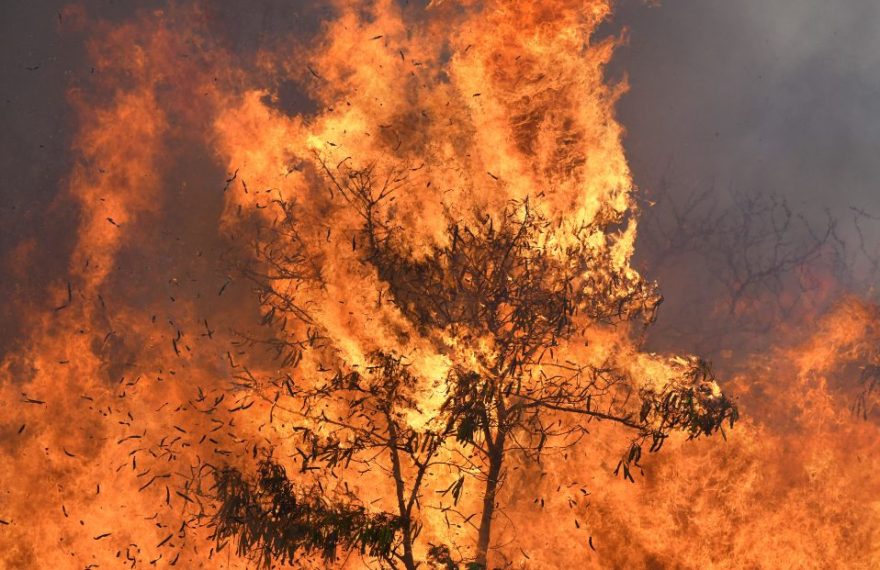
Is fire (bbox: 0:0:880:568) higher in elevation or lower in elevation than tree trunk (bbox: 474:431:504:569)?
higher

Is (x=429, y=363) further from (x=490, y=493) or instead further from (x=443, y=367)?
(x=490, y=493)

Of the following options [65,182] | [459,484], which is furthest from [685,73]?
[459,484]

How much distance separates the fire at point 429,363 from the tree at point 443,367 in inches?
1.2

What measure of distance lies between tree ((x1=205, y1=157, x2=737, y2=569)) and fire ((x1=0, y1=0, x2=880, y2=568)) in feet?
0.10

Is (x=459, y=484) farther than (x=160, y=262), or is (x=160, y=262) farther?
(x=160, y=262)

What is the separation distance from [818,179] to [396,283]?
2888 cm

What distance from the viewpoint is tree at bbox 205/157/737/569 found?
8648mm

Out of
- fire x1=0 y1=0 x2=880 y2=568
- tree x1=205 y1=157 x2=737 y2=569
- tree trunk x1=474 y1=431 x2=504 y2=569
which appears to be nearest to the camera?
tree x1=205 y1=157 x2=737 y2=569

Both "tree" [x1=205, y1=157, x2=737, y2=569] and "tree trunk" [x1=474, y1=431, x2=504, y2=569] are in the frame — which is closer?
"tree" [x1=205, y1=157, x2=737, y2=569]

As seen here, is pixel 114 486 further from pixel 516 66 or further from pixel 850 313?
pixel 850 313

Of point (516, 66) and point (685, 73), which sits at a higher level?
point (685, 73)

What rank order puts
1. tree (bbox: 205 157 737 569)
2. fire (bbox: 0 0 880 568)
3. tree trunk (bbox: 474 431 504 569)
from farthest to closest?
tree trunk (bbox: 474 431 504 569) < fire (bbox: 0 0 880 568) < tree (bbox: 205 157 737 569)

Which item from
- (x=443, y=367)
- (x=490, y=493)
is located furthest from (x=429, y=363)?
(x=490, y=493)

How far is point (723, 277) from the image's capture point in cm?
3014
